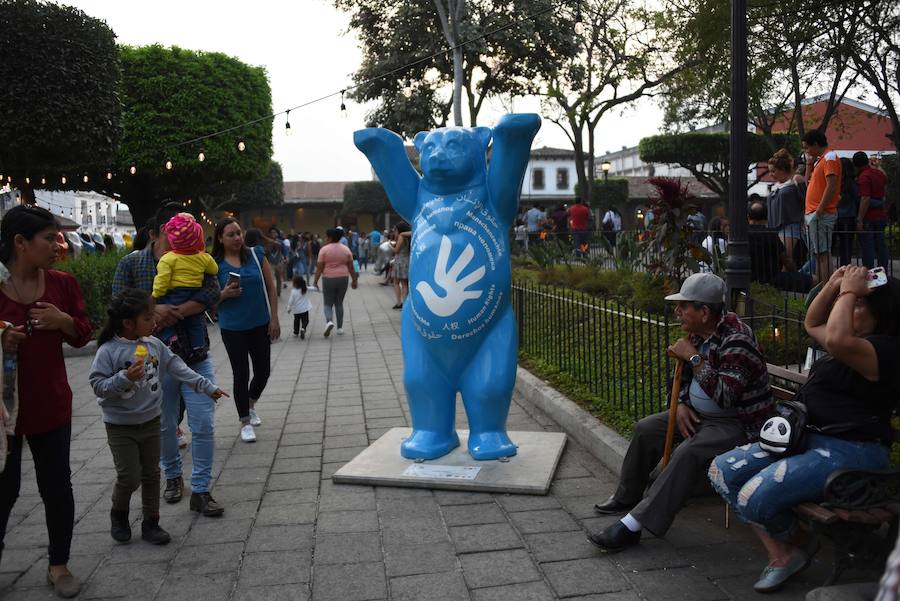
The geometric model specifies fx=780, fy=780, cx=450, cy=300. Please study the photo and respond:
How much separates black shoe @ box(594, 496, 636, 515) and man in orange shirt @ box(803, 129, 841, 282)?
4461 millimetres

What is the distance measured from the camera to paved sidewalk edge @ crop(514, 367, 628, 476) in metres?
4.89

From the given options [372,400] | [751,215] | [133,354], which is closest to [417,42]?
[751,215]

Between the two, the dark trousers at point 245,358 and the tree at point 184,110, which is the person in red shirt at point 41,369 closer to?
the dark trousers at point 245,358

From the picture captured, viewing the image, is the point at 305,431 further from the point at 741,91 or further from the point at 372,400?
the point at 741,91

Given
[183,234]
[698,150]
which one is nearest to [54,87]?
[183,234]

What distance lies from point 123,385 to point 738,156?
3721 mm

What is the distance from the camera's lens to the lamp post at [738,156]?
479cm

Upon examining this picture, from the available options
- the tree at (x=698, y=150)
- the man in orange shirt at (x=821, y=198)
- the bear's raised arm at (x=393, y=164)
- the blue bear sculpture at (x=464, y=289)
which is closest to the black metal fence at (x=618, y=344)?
the man in orange shirt at (x=821, y=198)

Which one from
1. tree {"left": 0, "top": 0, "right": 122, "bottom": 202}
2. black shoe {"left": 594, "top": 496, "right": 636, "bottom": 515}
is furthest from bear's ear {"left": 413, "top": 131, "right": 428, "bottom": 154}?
tree {"left": 0, "top": 0, "right": 122, "bottom": 202}

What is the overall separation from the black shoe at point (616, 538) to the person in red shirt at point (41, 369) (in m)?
2.32

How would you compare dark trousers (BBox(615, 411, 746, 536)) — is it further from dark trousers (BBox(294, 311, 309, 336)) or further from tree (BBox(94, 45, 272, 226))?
tree (BBox(94, 45, 272, 226))

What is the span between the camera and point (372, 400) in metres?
7.34

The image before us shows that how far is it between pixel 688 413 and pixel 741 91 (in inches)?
87.7

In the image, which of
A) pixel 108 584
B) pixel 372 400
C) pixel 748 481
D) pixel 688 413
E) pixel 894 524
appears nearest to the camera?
pixel 894 524
